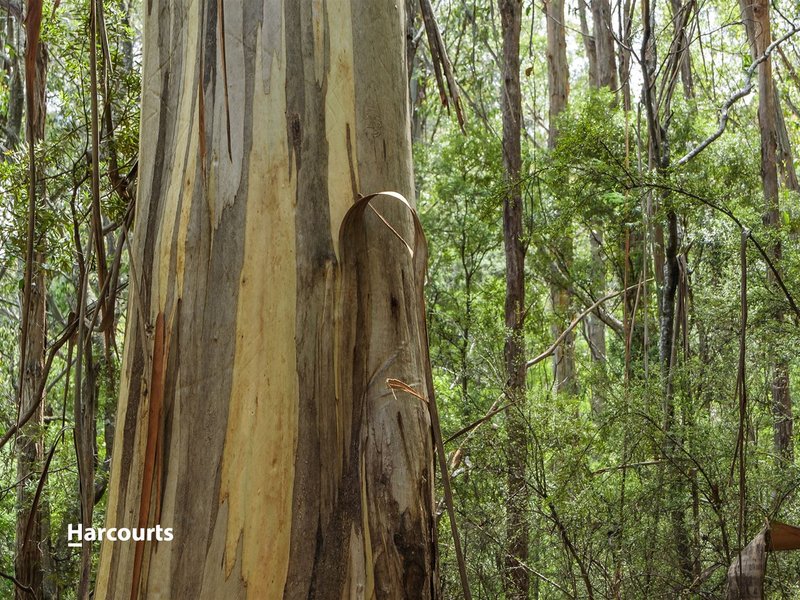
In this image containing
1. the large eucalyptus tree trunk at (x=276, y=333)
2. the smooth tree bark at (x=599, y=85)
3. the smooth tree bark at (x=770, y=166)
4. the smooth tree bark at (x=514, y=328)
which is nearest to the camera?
the large eucalyptus tree trunk at (x=276, y=333)

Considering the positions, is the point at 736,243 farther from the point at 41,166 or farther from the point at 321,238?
the point at 41,166

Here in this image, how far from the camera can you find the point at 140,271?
3.75ft

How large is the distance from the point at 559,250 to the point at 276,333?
596cm

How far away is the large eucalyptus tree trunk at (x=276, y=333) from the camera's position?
39.7 inches

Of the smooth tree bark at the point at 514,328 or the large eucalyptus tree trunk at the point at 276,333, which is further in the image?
the smooth tree bark at the point at 514,328

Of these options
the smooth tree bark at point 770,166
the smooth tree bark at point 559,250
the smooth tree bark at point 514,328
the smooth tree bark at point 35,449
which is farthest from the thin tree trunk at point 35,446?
the smooth tree bark at point 770,166

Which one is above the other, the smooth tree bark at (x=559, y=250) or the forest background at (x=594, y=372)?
the smooth tree bark at (x=559, y=250)

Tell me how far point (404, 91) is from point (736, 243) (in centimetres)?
260

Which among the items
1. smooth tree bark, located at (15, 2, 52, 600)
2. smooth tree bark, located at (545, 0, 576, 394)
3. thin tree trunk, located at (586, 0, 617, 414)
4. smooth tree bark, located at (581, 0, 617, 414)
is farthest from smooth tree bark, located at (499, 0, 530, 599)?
smooth tree bark, located at (15, 2, 52, 600)

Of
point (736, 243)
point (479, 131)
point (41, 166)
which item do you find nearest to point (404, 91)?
point (736, 243)

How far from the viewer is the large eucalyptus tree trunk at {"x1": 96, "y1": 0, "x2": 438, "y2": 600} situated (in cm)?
101

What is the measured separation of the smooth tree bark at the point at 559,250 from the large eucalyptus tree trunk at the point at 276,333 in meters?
5.30

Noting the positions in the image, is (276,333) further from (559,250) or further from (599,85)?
(599,85)

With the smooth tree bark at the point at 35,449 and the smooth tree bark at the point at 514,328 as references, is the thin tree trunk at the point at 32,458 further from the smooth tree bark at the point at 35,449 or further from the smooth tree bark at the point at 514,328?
the smooth tree bark at the point at 514,328
